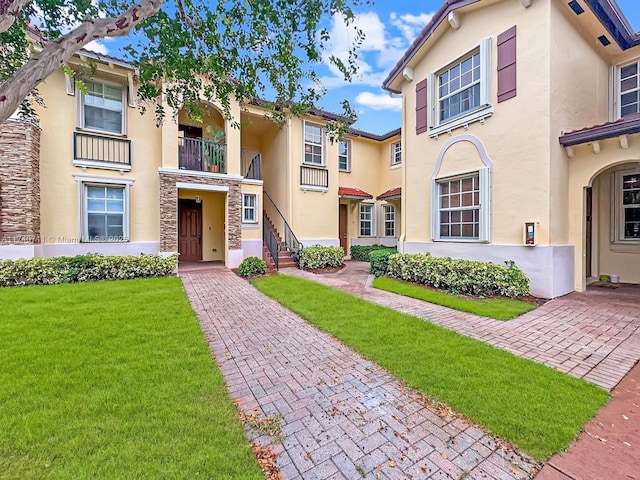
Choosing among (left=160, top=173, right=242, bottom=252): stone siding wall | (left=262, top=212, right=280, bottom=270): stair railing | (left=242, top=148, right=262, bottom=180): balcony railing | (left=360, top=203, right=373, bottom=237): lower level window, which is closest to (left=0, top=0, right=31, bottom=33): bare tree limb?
(left=160, top=173, right=242, bottom=252): stone siding wall

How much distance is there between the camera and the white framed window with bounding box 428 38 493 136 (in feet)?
27.2

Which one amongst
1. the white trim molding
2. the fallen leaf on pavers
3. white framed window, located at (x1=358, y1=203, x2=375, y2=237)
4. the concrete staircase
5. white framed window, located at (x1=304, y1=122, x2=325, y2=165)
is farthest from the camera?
white framed window, located at (x1=358, y1=203, x2=375, y2=237)

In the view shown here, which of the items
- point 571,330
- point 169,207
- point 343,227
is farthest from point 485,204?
point 169,207

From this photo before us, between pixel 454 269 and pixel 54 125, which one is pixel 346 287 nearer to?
pixel 454 269

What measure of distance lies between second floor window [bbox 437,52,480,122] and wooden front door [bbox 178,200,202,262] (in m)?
10.9

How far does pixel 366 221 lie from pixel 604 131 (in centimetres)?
1192

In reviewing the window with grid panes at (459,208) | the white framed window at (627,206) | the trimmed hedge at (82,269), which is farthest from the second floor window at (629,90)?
the trimmed hedge at (82,269)

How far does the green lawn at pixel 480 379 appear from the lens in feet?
8.84

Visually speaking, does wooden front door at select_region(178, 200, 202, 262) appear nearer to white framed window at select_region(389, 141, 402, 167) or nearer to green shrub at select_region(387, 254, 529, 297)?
green shrub at select_region(387, 254, 529, 297)

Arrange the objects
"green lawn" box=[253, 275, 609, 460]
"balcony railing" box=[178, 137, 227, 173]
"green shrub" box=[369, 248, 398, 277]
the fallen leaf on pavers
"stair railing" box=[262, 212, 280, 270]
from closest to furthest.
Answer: the fallen leaf on pavers
"green lawn" box=[253, 275, 609, 460]
"green shrub" box=[369, 248, 398, 277]
"balcony railing" box=[178, 137, 227, 173]
"stair railing" box=[262, 212, 280, 270]

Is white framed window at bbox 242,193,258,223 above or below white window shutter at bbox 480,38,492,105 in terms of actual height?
below

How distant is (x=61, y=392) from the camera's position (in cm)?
314

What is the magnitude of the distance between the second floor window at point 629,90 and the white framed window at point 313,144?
1062cm

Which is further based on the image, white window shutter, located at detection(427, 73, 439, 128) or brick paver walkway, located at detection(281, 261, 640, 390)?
white window shutter, located at detection(427, 73, 439, 128)
